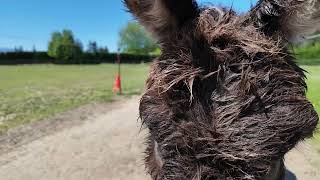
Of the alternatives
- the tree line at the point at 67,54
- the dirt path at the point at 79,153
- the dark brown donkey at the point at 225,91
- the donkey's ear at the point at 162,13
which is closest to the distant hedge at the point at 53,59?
the tree line at the point at 67,54

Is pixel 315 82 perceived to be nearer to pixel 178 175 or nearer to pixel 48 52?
pixel 178 175

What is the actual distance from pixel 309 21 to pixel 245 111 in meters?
0.76

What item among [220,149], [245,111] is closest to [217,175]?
[220,149]

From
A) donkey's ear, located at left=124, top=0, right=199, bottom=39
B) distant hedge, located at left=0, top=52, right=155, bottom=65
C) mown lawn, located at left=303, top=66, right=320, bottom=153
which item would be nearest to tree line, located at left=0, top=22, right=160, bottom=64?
distant hedge, located at left=0, top=52, right=155, bottom=65

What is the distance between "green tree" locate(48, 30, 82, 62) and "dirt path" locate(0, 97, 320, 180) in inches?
3311

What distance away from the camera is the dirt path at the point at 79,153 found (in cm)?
831

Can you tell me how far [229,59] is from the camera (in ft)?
9.39

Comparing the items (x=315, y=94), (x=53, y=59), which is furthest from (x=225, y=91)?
(x=53, y=59)

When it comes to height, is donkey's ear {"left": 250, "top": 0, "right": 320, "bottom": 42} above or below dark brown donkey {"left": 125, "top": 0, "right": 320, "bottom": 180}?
above

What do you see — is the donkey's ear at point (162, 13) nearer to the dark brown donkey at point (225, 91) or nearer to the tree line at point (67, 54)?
the dark brown donkey at point (225, 91)

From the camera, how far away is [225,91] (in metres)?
2.78

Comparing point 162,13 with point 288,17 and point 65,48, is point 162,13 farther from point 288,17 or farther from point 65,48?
point 65,48

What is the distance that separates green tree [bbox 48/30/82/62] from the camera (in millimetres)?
97312

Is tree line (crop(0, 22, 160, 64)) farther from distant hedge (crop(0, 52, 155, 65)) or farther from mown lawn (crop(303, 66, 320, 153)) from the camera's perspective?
mown lawn (crop(303, 66, 320, 153))
